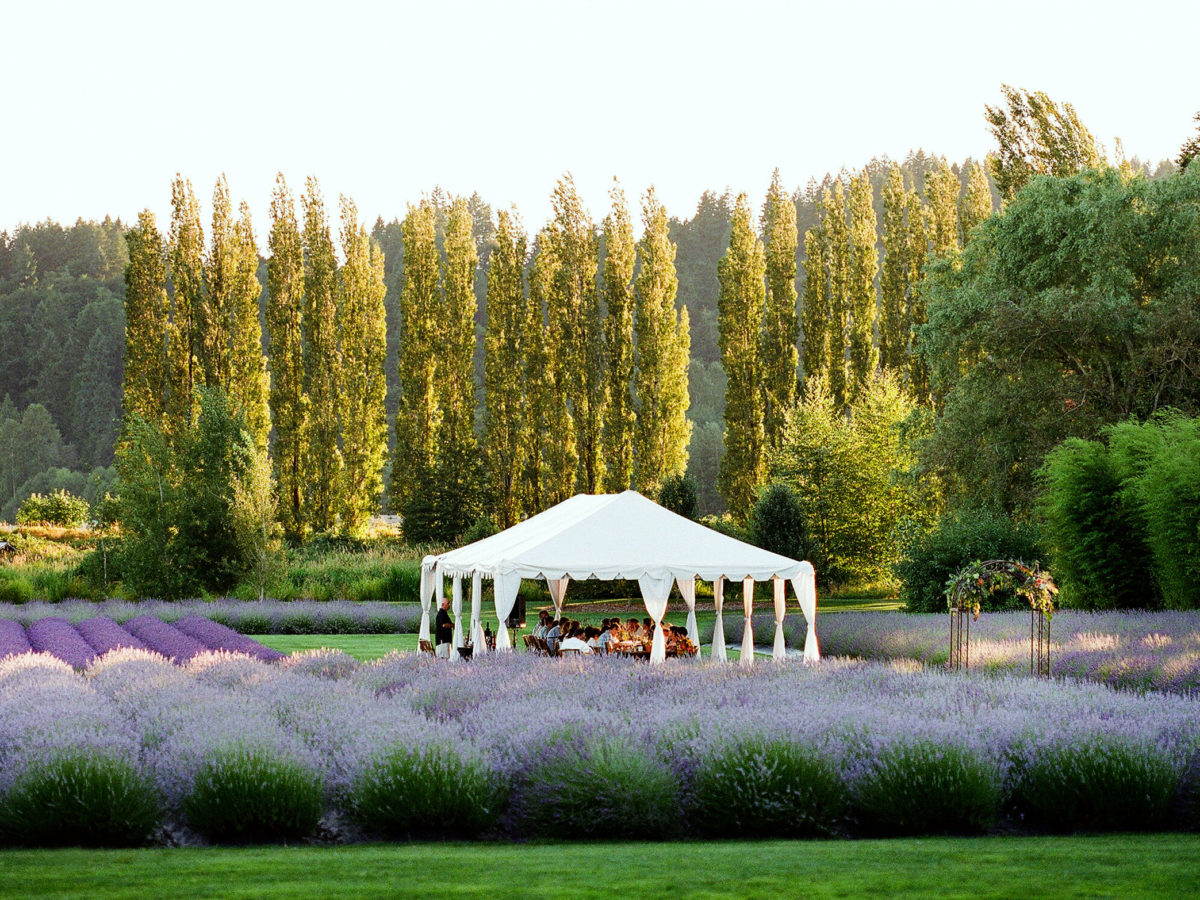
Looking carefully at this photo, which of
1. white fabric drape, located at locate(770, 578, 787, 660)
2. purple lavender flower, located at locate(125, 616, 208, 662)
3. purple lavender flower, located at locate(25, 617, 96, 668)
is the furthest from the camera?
white fabric drape, located at locate(770, 578, 787, 660)

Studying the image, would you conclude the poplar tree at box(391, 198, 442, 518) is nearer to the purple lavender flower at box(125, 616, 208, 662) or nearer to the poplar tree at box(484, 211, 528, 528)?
the poplar tree at box(484, 211, 528, 528)

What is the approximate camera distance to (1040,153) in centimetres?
3316

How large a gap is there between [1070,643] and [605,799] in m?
9.30

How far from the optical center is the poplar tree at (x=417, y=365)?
44750mm

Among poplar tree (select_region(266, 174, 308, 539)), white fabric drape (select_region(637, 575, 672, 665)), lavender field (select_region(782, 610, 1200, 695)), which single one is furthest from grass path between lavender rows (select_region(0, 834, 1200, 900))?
poplar tree (select_region(266, 174, 308, 539))

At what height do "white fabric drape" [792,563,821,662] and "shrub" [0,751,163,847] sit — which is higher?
"white fabric drape" [792,563,821,662]

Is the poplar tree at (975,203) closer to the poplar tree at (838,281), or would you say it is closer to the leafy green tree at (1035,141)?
the poplar tree at (838,281)

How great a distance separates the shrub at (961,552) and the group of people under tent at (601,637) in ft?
26.2

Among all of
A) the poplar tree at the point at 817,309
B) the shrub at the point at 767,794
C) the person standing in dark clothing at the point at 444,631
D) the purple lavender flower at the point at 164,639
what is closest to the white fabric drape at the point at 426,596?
the person standing in dark clothing at the point at 444,631

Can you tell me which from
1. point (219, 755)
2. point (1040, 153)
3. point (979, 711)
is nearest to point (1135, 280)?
point (1040, 153)

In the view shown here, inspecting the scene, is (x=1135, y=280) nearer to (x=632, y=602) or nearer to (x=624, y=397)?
(x=632, y=602)

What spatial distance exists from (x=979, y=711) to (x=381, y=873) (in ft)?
15.8

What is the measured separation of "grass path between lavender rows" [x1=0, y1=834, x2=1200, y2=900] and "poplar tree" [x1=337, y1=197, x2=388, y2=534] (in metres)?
38.2

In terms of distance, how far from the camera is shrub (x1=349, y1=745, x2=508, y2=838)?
294 inches
